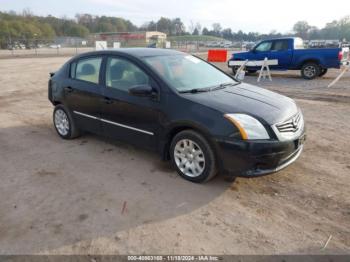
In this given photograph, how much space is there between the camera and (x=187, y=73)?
460 cm

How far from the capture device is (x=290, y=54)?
14.1 metres

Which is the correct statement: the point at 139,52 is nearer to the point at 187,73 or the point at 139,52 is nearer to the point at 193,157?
the point at 187,73

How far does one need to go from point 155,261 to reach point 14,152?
367cm

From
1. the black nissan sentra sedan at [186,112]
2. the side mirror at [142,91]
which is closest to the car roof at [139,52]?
the black nissan sentra sedan at [186,112]

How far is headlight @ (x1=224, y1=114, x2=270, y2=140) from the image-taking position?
11.6ft

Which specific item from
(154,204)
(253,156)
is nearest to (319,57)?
(253,156)

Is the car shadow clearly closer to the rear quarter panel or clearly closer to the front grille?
the front grille

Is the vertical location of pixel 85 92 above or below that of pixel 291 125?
above

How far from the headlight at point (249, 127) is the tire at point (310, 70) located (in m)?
11.6

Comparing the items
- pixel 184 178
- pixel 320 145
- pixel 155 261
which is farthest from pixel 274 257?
pixel 320 145

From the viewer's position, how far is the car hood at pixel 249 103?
3719 mm

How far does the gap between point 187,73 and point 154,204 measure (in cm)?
199

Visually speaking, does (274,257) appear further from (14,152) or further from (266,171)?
(14,152)

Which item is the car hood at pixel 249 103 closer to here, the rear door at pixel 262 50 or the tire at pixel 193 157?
the tire at pixel 193 157
